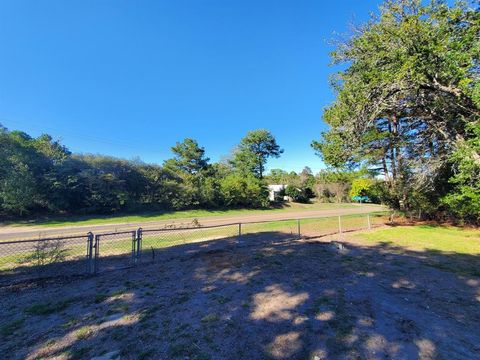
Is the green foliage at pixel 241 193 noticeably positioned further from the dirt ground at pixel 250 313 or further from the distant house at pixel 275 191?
the dirt ground at pixel 250 313

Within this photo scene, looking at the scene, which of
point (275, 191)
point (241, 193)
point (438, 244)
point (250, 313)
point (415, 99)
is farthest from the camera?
point (275, 191)

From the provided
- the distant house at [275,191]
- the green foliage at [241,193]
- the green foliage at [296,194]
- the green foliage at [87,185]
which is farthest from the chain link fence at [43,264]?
the green foliage at [296,194]

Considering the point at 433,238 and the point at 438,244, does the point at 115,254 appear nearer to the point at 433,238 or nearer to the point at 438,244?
the point at 438,244

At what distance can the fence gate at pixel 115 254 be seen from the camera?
19.0ft

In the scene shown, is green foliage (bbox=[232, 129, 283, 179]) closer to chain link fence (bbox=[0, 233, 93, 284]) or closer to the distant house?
the distant house

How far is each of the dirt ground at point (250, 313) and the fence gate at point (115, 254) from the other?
0.61 m

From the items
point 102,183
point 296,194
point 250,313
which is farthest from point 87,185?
point 296,194

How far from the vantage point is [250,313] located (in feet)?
11.2

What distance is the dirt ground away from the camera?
262 cm

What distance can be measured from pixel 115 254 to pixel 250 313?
6003 millimetres

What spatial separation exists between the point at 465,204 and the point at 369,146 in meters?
5.09

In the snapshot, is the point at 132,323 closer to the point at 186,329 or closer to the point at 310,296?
the point at 186,329

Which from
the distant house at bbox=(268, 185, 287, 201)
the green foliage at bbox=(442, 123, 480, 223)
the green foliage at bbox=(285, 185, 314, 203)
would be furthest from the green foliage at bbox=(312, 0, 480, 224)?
the green foliage at bbox=(285, 185, 314, 203)

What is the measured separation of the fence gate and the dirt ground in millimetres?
613
